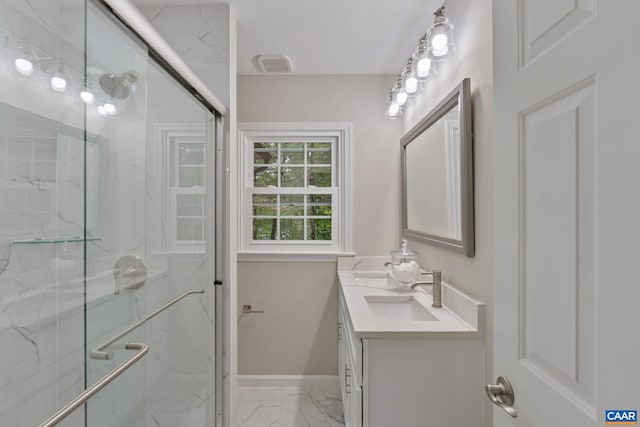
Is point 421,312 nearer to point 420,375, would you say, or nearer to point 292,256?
point 420,375

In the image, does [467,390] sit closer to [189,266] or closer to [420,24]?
[189,266]

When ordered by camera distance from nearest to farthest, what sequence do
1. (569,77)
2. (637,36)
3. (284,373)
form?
(637,36) < (569,77) < (284,373)

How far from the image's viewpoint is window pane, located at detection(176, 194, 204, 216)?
1.58m

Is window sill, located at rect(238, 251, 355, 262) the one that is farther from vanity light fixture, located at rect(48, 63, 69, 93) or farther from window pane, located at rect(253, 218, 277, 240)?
vanity light fixture, located at rect(48, 63, 69, 93)

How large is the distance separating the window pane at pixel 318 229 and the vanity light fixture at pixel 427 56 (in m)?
1.04

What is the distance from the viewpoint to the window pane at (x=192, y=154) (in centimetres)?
158

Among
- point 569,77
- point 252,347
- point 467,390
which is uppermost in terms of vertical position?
point 569,77

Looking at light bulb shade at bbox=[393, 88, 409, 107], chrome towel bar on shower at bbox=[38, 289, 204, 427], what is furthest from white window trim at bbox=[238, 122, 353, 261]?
chrome towel bar on shower at bbox=[38, 289, 204, 427]

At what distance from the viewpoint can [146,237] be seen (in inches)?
50.6

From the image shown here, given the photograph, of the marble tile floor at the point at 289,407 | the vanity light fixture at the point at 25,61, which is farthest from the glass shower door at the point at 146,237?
the marble tile floor at the point at 289,407

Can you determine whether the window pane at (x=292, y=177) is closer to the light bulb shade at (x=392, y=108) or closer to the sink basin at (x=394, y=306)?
the light bulb shade at (x=392, y=108)

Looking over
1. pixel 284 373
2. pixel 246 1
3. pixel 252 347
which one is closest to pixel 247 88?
pixel 246 1

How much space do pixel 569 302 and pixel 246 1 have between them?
1.95 m

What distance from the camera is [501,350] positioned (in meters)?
0.76
